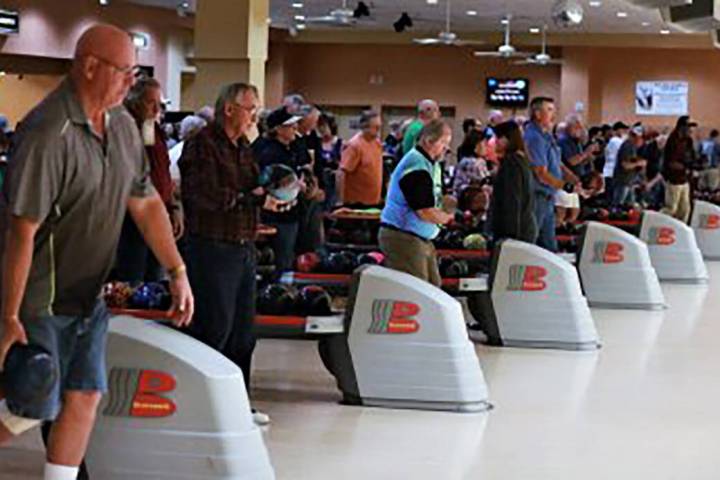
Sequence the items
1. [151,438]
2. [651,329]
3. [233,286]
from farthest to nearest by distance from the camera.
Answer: [651,329] → [233,286] → [151,438]

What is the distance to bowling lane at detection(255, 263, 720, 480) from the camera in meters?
6.04

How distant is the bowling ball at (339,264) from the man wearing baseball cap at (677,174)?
9148 mm

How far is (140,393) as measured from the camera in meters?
5.31

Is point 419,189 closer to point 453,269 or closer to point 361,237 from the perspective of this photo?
point 453,269

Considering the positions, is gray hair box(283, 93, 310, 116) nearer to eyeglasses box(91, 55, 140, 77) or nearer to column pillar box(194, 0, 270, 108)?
column pillar box(194, 0, 270, 108)

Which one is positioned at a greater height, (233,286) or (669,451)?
(233,286)

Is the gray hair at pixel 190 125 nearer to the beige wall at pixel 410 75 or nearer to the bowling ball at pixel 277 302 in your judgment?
the bowling ball at pixel 277 302

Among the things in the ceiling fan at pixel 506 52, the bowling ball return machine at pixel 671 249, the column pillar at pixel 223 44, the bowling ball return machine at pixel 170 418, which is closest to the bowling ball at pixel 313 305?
the bowling ball return machine at pixel 170 418

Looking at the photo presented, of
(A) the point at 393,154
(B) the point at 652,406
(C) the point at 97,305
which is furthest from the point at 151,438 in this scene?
(A) the point at 393,154

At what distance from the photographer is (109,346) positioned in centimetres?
534

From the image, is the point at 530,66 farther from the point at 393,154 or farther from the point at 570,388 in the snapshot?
the point at 570,388

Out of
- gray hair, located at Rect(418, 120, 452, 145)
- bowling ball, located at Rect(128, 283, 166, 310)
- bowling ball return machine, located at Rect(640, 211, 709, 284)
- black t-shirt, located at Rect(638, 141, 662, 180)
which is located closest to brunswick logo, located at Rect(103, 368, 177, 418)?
bowling ball, located at Rect(128, 283, 166, 310)

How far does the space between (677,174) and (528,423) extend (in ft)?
38.2

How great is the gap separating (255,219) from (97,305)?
2.31 meters
